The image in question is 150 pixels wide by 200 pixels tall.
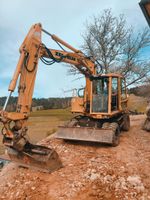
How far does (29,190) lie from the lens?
5.62 meters

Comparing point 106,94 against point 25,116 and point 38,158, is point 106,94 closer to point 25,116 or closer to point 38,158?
point 25,116

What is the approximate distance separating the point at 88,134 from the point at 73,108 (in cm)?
159

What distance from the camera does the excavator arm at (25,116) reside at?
18.7ft

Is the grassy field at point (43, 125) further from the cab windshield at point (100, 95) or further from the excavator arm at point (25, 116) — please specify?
the excavator arm at point (25, 116)

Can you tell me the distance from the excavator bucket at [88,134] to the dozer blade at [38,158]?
5.67 ft

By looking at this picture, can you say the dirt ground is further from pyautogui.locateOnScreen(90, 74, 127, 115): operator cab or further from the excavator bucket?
pyautogui.locateOnScreen(90, 74, 127, 115): operator cab

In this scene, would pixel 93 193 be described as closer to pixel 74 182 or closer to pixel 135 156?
pixel 74 182

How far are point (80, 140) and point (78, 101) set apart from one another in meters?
1.72

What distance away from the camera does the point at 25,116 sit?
6.13 m

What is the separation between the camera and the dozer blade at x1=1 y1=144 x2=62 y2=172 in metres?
6.03

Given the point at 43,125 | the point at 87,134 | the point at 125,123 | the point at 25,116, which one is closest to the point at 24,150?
the point at 25,116

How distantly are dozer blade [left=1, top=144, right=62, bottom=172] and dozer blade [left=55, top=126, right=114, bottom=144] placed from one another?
1726 mm

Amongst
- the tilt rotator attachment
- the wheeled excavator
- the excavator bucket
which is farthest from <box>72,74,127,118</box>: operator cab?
the tilt rotator attachment

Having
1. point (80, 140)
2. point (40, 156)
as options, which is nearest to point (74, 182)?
point (40, 156)
